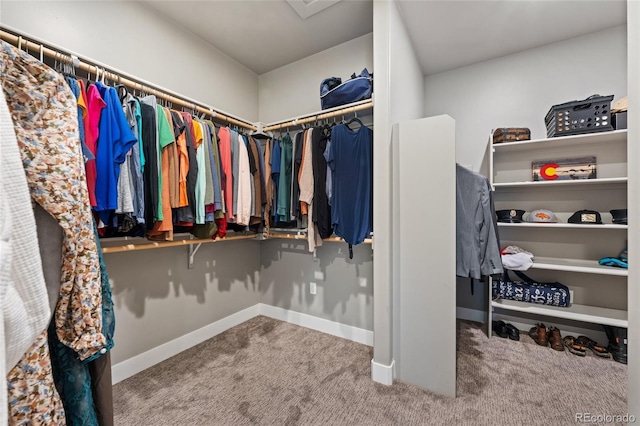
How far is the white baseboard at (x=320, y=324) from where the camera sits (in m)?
2.23

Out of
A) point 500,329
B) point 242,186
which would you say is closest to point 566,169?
point 500,329

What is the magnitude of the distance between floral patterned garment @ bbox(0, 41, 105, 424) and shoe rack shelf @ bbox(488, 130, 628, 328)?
268 centimetres

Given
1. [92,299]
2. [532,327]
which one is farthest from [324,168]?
[532,327]

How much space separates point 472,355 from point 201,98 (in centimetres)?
305

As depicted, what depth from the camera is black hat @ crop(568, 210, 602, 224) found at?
2045 mm

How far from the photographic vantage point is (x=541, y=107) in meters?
2.41

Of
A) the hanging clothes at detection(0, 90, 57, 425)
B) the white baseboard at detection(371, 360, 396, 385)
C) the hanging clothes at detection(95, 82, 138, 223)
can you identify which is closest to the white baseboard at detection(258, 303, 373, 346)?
the white baseboard at detection(371, 360, 396, 385)

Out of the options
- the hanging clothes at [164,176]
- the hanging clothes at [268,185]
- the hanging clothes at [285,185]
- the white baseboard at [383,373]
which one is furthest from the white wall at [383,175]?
the hanging clothes at [164,176]

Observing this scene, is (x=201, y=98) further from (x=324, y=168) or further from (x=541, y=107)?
(x=541, y=107)

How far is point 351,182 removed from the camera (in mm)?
1909

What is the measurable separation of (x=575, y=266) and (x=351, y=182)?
6.24 feet

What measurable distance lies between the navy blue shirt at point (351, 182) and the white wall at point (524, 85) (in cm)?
145

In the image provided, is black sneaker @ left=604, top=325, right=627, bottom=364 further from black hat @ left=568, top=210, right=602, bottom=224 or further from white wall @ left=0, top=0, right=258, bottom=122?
white wall @ left=0, top=0, right=258, bottom=122

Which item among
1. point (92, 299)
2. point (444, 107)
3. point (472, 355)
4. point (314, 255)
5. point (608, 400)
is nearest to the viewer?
point (92, 299)
